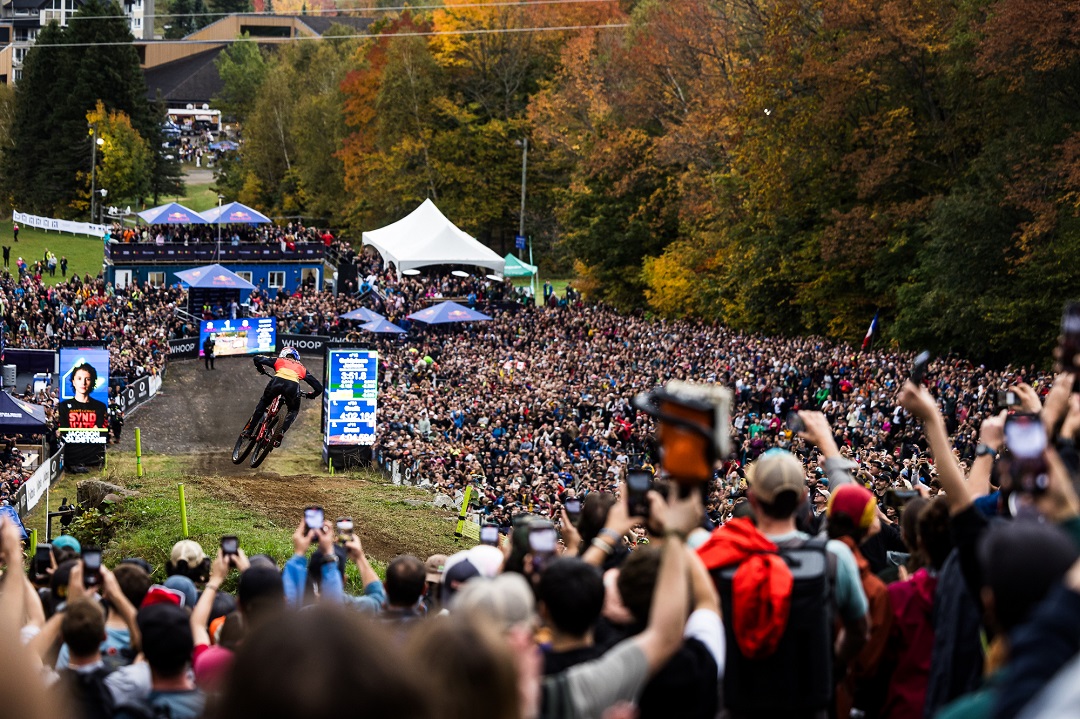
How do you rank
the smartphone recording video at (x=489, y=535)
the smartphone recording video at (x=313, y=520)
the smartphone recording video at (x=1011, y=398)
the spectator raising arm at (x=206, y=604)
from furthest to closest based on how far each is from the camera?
1. the smartphone recording video at (x=489, y=535)
2. the smartphone recording video at (x=313, y=520)
3. the smartphone recording video at (x=1011, y=398)
4. the spectator raising arm at (x=206, y=604)

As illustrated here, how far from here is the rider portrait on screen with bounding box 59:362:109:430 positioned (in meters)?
30.7

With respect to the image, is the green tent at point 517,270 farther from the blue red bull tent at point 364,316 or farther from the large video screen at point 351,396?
the large video screen at point 351,396

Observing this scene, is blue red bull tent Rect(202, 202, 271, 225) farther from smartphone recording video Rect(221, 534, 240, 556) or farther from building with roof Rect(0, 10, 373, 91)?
building with roof Rect(0, 10, 373, 91)

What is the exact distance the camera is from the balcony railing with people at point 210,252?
57.8 metres

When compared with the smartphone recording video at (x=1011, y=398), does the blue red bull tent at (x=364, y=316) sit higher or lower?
lower

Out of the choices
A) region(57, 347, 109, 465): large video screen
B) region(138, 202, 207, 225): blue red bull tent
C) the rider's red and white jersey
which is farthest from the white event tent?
the rider's red and white jersey

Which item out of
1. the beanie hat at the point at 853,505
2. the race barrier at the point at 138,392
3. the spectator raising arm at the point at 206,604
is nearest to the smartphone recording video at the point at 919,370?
the beanie hat at the point at 853,505

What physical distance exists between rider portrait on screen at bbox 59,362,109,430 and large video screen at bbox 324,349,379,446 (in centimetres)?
535

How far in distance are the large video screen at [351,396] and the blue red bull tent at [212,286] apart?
1931cm

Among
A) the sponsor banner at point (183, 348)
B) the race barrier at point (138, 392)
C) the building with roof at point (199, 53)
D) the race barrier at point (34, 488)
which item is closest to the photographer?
the race barrier at point (34, 488)

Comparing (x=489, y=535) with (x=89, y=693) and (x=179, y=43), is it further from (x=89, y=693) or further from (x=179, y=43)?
(x=179, y=43)

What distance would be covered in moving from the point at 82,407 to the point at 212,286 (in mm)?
18890

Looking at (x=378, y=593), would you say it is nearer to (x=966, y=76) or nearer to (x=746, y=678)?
(x=746, y=678)

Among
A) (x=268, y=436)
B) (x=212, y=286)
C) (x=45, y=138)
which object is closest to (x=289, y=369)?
(x=268, y=436)
